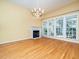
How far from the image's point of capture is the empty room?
403 centimetres

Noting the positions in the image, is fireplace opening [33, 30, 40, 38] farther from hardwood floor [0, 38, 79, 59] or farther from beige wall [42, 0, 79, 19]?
hardwood floor [0, 38, 79, 59]

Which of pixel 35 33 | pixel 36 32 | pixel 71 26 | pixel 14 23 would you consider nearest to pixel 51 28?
pixel 36 32

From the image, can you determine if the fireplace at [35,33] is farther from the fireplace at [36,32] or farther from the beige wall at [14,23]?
the beige wall at [14,23]

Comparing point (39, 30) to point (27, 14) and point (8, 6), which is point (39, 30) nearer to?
point (27, 14)

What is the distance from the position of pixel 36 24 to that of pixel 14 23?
254 cm

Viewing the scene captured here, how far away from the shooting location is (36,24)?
683 cm

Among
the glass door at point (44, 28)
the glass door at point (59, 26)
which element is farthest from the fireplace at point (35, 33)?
the glass door at point (59, 26)

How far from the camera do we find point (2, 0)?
4.10 metres

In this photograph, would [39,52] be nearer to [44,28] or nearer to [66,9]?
[66,9]

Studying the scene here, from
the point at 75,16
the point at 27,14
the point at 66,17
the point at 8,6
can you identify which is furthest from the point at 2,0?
the point at 75,16

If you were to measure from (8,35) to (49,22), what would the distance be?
13.7ft

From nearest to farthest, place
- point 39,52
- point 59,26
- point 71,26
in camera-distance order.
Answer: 1. point 39,52
2. point 71,26
3. point 59,26

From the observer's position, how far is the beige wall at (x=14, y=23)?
423 centimetres

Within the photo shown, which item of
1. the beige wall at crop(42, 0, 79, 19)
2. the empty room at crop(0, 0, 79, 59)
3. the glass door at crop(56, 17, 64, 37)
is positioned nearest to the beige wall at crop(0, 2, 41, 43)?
the empty room at crop(0, 0, 79, 59)
